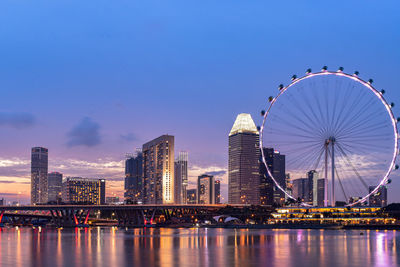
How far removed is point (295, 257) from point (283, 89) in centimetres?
6229

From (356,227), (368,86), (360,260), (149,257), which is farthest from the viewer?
(356,227)

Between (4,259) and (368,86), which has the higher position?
(368,86)

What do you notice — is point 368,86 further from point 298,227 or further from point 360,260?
point 298,227

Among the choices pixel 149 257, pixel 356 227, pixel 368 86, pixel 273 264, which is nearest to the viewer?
pixel 273 264

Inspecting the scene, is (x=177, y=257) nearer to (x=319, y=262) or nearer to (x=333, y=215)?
(x=319, y=262)

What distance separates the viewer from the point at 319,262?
59.0m

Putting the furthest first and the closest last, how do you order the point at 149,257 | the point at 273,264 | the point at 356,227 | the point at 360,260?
the point at 356,227 < the point at 149,257 < the point at 360,260 < the point at 273,264

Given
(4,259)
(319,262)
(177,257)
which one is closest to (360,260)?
(319,262)

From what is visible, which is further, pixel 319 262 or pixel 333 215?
pixel 333 215

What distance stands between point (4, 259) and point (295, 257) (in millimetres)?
36387

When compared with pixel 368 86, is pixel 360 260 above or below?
below

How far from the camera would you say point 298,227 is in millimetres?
193875

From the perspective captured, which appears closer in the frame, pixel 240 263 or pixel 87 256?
pixel 240 263

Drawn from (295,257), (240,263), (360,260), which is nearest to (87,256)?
(240,263)
